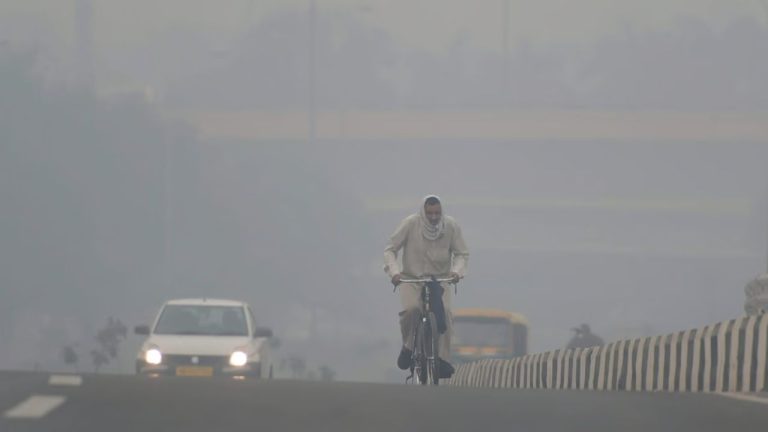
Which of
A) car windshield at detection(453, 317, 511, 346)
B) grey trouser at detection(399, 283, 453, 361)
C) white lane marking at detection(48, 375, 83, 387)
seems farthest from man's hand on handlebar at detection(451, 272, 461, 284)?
car windshield at detection(453, 317, 511, 346)

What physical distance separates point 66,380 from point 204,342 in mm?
15079

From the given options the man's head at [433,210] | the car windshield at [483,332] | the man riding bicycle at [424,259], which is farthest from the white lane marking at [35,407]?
the car windshield at [483,332]

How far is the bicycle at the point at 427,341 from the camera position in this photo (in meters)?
14.4

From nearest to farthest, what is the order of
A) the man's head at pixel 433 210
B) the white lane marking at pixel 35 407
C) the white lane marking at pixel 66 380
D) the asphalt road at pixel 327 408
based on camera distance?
the white lane marking at pixel 35 407, the asphalt road at pixel 327 408, the white lane marking at pixel 66 380, the man's head at pixel 433 210

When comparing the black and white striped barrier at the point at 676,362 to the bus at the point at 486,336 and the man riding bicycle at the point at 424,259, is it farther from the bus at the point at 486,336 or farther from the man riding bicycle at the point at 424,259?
the bus at the point at 486,336

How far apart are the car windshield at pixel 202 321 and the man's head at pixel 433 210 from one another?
9316 mm

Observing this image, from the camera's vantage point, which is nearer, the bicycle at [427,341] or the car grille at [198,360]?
the bicycle at [427,341]

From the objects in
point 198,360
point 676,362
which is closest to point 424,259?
point 676,362

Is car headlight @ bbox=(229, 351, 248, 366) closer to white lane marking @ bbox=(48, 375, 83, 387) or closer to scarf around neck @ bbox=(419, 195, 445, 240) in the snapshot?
scarf around neck @ bbox=(419, 195, 445, 240)

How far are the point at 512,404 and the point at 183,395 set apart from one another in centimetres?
129

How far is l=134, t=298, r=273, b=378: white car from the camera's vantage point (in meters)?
22.2

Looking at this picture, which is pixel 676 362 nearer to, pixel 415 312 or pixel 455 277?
pixel 455 277

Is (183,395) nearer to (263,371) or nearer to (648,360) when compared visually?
(648,360)

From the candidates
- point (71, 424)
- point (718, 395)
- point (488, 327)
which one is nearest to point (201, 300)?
point (718, 395)
